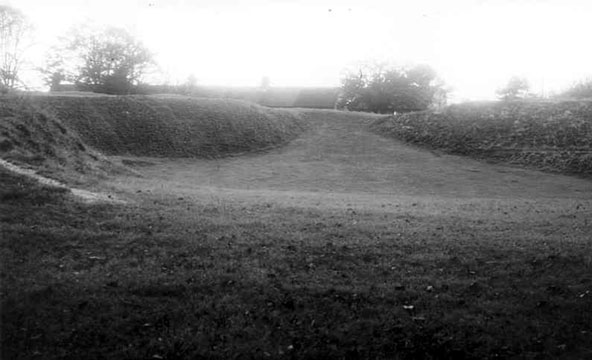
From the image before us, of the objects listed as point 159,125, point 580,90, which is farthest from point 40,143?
point 580,90

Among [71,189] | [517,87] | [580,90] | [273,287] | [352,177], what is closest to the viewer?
[273,287]

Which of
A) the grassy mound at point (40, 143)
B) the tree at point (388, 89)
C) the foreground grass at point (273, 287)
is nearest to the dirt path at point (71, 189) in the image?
the foreground grass at point (273, 287)

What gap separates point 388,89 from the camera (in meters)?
59.0

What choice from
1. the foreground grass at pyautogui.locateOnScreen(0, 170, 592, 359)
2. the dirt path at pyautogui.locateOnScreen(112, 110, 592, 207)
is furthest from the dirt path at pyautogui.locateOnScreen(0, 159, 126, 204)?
the dirt path at pyautogui.locateOnScreen(112, 110, 592, 207)

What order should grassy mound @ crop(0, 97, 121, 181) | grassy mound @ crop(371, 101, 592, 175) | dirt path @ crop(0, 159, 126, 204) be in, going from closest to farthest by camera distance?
dirt path @ crop(0, 159, 126, 204) < grassy mound @ crop(0, 97, 121, 181) < grassy mound @ crop(371, 101, 592, 175)

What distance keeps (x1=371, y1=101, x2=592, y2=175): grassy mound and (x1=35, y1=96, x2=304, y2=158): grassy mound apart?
33.1ft

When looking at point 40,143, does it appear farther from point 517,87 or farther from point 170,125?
point 517,87

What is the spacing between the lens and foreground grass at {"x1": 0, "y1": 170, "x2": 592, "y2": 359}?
23.6ft

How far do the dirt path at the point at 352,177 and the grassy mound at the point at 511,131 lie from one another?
2126 mm

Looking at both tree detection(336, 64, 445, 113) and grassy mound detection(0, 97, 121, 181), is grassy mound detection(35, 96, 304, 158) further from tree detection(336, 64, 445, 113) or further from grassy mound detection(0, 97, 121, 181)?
tree detection(336, 64, 445, 113)

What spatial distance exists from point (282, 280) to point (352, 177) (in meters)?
20.0

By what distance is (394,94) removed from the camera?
58562 mm

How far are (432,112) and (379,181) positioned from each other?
60.8 feet

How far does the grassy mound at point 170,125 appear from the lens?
3381 cm
